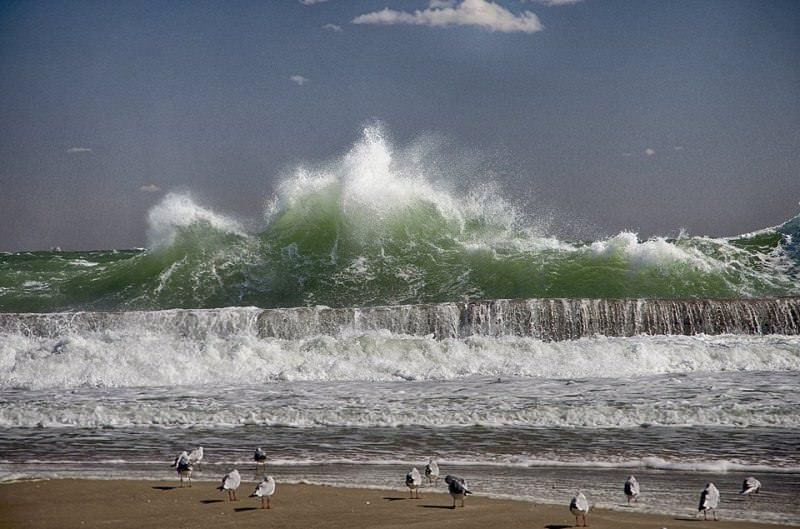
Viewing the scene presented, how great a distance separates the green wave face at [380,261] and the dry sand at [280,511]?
12.3m

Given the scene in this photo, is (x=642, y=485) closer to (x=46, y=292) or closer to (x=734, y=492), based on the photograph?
(x=734, y=492)

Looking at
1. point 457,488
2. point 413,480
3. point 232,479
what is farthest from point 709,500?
point 232,479

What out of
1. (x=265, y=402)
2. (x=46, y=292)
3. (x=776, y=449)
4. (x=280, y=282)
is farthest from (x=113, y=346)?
(x=776, y=449)

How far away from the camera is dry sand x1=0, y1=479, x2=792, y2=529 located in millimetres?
6387

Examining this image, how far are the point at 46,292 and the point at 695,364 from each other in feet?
55.3

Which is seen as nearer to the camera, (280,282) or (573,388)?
(573,388)

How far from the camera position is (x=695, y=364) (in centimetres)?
1452

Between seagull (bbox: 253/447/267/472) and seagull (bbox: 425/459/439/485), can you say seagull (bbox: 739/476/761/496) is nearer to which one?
seagull (bbox: 425/459/439/485)

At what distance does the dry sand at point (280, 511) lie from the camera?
6.39 meters

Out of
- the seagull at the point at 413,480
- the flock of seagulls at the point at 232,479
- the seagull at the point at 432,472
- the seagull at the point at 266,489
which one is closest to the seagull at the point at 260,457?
the flock of seagulls at the point at 232,479

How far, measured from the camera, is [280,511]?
22.6 feet

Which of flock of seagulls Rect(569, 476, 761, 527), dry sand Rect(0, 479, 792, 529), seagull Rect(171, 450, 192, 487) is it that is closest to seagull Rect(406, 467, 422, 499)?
dry sand Rect(0, 479, 792, 529)

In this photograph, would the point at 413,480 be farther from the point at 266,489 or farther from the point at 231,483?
the point at 231,483

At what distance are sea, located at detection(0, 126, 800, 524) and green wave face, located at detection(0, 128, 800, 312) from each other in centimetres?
6
